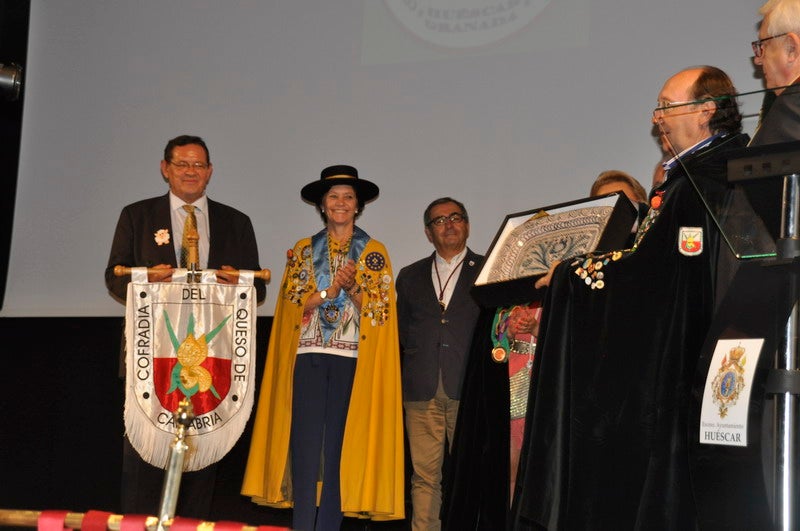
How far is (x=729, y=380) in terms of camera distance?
2238 millimetres

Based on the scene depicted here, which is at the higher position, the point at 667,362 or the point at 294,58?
the point at 294,58

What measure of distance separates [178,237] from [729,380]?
3.03 metres

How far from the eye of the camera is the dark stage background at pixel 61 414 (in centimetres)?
585

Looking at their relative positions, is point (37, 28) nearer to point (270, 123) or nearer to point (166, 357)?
point (270, 123)

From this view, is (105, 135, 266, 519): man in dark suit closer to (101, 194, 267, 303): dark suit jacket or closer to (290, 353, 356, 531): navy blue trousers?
(101, 194, 267, 303): dark suit jacket

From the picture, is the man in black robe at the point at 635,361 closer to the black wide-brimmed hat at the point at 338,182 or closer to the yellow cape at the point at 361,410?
the yellow cape at the point at 361,410

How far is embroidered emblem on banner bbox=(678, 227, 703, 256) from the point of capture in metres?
2.84

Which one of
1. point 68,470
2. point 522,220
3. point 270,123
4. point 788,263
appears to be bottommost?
point 68,470

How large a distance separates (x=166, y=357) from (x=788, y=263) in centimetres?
283

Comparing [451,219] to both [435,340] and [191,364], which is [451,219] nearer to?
[435,340]

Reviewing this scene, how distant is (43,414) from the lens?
596 centimetres

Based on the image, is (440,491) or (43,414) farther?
(43,414)

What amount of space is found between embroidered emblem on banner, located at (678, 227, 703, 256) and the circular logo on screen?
2.72 metres

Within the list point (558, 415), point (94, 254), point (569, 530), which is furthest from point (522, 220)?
point (94, 254)
